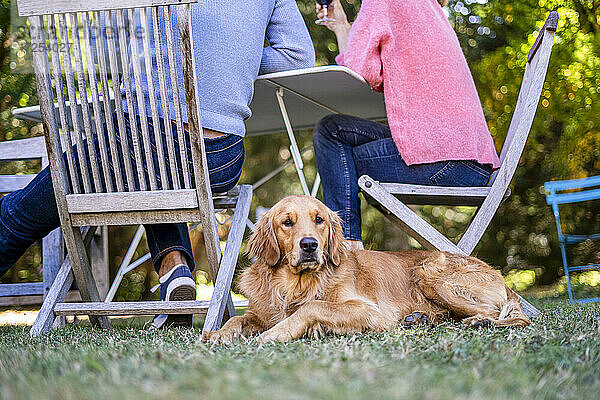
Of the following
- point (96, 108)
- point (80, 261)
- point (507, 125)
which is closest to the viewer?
point (96, 108)

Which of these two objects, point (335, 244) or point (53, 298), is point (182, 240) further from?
point (335, 244)

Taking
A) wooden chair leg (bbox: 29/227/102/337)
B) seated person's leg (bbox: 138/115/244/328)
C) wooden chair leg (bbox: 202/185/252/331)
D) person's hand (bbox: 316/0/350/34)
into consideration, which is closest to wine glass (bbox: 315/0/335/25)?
person's hand (bbox: 316/0/350/34)

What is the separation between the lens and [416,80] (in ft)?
9.71

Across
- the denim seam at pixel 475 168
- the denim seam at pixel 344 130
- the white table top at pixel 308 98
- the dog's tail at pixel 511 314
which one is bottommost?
the dog's tail at pixel 511 314

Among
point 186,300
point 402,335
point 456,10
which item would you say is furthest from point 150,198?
point 456,10

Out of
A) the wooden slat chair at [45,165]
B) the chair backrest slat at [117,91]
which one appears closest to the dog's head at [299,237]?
the chair backrest slat at [117,91]

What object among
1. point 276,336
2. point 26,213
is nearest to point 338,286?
point 276,336

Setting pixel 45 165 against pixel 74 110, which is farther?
pixel 45 165

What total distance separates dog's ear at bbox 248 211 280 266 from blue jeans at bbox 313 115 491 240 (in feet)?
1.55

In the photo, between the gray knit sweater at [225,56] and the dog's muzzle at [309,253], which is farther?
the gray knit sweater at [225,56]

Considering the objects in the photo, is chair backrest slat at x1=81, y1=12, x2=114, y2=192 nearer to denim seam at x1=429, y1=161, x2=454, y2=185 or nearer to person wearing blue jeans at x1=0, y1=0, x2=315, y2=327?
person wearing blue jeans at x1=0, y1=0, x2=315, y2=327

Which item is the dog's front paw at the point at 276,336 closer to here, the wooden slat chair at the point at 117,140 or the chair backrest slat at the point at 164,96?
the wooden slat chair at the point at 117,140

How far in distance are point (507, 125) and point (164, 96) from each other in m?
5.17

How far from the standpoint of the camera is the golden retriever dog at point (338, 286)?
2.36 m
